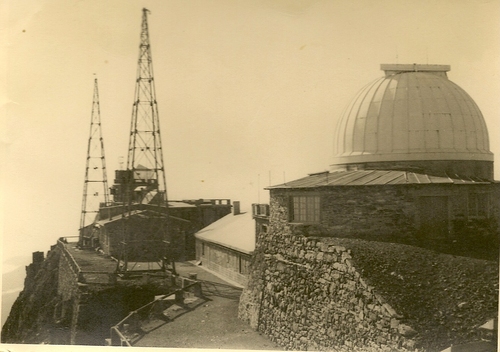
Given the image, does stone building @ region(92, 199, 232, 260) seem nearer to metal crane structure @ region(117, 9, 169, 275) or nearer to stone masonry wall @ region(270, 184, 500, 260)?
metal crane structure @ region(117, 9, 169, 275)

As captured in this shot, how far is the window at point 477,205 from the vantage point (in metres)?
12.4

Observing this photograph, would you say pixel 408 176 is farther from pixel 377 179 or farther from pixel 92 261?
pixel 92 261

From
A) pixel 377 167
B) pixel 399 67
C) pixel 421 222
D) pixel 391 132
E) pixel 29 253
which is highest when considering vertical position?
pixel 399 67

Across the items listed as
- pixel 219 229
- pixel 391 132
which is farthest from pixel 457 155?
pixel 219 229

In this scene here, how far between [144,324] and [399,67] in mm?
11206

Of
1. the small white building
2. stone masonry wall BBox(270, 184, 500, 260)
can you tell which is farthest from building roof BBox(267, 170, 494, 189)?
the small white building

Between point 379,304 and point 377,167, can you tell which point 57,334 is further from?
point 377,167

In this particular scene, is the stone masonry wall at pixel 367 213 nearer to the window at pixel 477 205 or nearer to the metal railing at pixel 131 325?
the window at pixel 477 205

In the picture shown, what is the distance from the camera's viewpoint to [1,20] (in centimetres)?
1223

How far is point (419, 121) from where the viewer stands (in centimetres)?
1294

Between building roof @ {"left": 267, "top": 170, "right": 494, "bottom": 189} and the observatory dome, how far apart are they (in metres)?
0.37

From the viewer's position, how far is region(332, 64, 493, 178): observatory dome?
1293 centimetres

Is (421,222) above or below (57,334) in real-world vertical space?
above

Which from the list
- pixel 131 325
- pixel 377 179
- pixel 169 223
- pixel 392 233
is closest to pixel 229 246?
pixel 169 223
